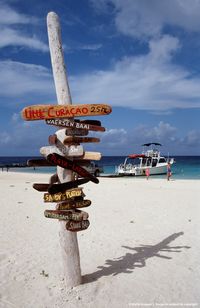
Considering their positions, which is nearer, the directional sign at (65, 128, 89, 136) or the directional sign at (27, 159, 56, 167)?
the directional sign at (65, 128, 89, 136)

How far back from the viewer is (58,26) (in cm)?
604

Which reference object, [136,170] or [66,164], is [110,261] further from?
[136,170]

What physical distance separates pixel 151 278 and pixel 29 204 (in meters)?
10.1

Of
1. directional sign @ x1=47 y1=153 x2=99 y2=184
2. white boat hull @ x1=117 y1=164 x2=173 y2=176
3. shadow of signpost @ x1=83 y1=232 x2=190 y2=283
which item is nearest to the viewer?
directional sign @ x1=47 y1=153 x2=99 y2=184

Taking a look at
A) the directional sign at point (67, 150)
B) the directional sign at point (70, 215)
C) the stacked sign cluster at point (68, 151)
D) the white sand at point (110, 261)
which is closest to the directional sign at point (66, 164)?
the stacked sign cluster at point (68, 151)

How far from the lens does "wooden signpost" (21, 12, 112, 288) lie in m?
5.68

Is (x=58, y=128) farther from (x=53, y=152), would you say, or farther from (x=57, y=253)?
(x=57, y=253)

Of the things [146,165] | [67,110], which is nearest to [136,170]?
[146,165]

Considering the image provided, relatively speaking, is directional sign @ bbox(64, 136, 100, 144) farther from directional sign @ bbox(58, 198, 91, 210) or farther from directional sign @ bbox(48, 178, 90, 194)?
directional sign @ bbox(58, 198, 91, 210)

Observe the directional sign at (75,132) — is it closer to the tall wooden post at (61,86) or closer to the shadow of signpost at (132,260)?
the tall wooden post at (61,86)

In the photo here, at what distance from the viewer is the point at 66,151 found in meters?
5.83

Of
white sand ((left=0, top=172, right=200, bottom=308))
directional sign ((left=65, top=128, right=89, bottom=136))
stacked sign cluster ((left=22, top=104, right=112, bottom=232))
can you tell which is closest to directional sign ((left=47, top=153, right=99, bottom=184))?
stacked sign cluster ((left=22, top=104, right=112, bottom=232))

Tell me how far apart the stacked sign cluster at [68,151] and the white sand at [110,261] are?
145cm


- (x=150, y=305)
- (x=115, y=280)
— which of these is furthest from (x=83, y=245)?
(x=150, y=305)
